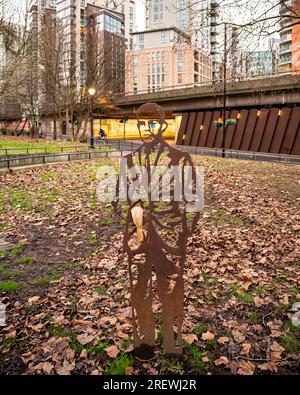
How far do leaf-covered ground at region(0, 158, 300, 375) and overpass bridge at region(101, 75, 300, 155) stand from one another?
19086mm

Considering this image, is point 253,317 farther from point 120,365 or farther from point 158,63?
point 158,63

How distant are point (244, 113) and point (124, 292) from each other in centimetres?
3177

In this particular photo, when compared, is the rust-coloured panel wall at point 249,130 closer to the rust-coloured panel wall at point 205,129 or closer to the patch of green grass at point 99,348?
the rust-coloured panel wall at point 205,129

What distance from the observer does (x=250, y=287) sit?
229 inches

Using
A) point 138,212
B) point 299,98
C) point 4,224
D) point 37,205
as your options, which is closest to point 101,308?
point 138,212

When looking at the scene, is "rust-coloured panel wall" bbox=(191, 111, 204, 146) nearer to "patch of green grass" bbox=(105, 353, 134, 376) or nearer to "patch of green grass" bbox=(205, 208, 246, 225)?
"patch of green grass" bbox=(205, 208, 246, 225)

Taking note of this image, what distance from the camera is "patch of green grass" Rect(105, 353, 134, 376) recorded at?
12.8 ft

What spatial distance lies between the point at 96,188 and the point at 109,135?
5729cm

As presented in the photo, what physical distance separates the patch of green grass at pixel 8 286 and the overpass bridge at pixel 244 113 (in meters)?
22.7

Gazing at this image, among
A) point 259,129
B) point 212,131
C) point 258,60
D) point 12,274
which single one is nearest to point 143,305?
point 12,274

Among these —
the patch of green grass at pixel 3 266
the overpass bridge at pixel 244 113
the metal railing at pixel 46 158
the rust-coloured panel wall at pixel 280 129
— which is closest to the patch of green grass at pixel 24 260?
the patch of green grass at pixel 3 266

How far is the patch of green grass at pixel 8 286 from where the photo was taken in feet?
19.7

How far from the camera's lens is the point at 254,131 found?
109 feet

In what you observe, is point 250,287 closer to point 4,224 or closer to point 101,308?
point 101,308
